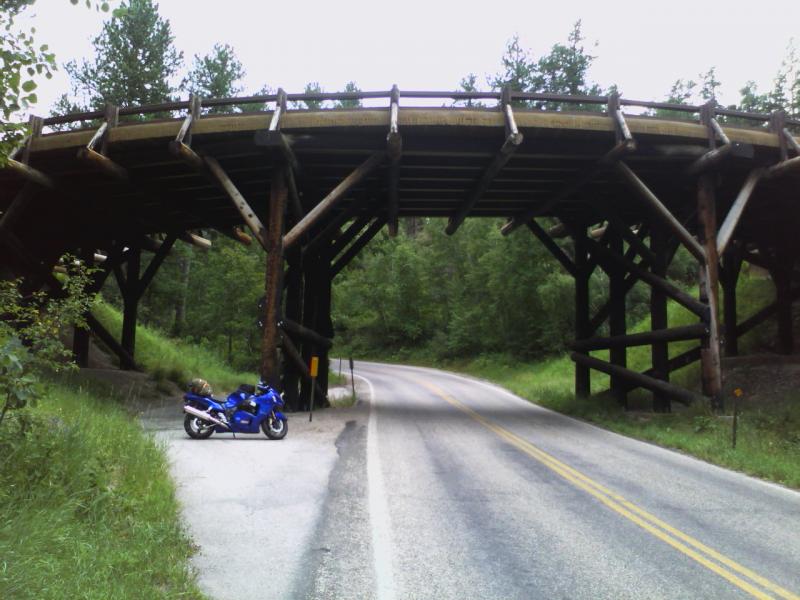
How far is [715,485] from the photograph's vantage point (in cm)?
780

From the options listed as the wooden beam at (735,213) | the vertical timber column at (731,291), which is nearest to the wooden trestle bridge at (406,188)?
the wooden beam at (735,213)

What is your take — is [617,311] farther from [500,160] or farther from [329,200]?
[329,200]

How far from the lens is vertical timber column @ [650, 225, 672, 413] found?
611 inches

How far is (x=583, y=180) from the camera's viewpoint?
48.9ft

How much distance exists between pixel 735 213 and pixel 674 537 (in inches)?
419

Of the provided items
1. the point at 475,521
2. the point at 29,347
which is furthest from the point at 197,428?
the point at 475,521

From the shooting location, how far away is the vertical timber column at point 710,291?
13.0m

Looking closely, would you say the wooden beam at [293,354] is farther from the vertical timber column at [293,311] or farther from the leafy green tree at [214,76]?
the leafy green tree at [214,76]

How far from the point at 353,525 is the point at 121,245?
1666 centimetres

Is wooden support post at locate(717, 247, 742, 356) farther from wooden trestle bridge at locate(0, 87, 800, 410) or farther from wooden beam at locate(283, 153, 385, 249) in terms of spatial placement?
wooden beam at locate(283, 153, 385, 249)

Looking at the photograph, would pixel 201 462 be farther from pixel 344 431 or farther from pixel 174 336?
pixel 174 336

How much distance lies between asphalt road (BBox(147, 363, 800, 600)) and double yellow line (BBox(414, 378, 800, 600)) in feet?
0.07

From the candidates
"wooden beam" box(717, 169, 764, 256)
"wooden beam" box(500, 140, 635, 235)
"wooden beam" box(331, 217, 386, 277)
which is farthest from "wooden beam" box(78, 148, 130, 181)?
"wooden beam" box(717, 169, 764, 256)

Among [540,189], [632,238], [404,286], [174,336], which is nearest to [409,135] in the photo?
[540,189]
